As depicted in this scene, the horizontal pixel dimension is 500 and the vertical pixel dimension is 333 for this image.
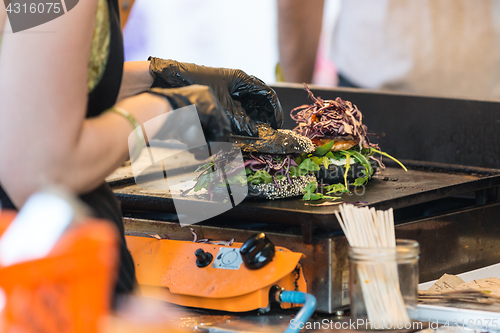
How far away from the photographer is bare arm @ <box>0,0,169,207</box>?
0.68 meters

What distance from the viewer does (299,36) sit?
3.85 metres

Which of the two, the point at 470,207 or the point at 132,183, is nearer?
the point at 470,207

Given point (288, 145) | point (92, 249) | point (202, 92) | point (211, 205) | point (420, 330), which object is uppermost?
point (202, 92)

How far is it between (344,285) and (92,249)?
99 centimetres

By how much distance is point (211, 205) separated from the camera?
5.19 feet

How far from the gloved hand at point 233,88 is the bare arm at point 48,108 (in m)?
0.56

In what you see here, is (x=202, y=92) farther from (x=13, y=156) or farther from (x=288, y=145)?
(x=288, y=145)

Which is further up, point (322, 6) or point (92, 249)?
point (322, 6)

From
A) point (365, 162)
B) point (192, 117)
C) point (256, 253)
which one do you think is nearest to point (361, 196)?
point (365, 162)

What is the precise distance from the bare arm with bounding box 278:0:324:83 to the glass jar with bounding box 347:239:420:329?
2860 mm

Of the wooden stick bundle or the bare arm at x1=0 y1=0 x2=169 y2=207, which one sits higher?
the bare arm at x1=0 y1=0 x2=169 y2=207

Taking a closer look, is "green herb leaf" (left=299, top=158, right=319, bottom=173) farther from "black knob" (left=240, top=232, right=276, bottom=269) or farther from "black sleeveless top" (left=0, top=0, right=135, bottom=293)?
"black sleeveless top" (left=0, top=0, right=135, bottom=293)

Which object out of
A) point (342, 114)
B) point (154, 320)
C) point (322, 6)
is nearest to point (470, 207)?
point (342, 114)

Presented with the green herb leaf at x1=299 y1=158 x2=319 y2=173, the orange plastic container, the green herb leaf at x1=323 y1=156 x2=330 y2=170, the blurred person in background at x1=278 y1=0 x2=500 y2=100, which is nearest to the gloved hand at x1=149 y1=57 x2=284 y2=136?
the green herb leaf at x1=299 y1=158 x2=319 y2=173
